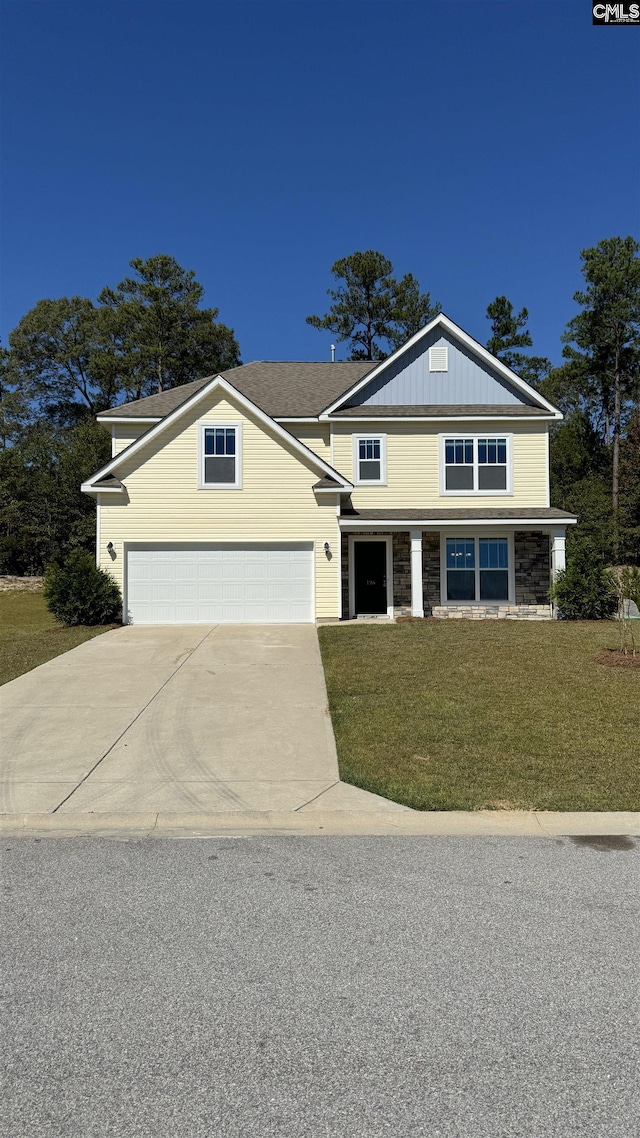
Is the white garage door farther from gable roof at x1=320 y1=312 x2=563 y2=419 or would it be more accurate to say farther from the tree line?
the tree line

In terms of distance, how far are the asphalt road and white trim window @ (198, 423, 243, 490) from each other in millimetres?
15053

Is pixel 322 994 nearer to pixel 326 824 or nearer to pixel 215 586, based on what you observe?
pixel 326 824

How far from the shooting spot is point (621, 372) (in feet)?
127

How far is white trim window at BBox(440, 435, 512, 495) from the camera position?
70.2 feet

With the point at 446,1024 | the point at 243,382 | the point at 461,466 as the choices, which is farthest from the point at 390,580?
the point at 446,1024

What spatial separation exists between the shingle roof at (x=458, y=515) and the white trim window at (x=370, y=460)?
3.65 ft

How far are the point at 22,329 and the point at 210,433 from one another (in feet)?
116

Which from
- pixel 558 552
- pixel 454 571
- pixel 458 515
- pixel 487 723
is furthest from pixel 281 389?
pixel 487 723

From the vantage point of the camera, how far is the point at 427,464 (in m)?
21.4

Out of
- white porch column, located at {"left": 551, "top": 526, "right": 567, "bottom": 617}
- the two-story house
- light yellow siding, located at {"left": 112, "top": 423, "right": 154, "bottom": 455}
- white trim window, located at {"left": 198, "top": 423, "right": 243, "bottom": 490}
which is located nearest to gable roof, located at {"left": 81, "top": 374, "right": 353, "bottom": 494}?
the two-story house

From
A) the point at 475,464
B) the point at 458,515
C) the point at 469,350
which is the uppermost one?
the point at 469,350

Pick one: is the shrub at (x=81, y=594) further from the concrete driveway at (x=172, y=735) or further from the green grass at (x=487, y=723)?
the green grass at (x=487, y=723)

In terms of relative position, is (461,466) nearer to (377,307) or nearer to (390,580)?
(390,580)

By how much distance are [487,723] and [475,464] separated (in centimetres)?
1415
